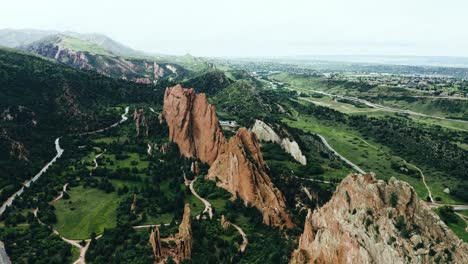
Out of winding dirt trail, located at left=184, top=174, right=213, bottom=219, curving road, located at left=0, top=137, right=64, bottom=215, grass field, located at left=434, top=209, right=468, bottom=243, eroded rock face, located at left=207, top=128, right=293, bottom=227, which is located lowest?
grass field, located at left=434, top=209, right=468, bottom=243

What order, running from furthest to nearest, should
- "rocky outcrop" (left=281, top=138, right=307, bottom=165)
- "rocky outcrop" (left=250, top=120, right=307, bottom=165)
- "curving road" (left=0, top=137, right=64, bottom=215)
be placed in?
1. "rocky outcrop" (left=250, top=120, right=307, bottom=165)
2. "rocky outcrop" (left=281, top=138, right=307, bottom=165)
3. "curving road" (left=0, top=137, right=64, bottom=215)

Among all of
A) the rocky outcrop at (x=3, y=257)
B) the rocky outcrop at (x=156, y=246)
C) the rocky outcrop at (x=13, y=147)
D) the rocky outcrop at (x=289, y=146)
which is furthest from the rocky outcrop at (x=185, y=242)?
the rocky outcrop at (x=13, y=147)

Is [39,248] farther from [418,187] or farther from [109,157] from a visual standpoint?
[418,187]

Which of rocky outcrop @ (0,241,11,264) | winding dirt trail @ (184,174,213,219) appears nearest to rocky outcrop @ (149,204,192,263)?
winding dirt trail @ (184,174,213,219)

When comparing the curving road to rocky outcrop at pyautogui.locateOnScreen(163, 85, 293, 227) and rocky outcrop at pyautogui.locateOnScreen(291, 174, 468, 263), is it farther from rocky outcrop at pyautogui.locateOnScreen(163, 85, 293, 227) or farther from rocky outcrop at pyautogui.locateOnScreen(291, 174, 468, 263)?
rocky outcrop at pyautogui.locateOnScreen(291, 174, 468, 263)

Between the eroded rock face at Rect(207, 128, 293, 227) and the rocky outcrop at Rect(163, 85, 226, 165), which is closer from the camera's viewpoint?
the eroded rock face at Rect(207, 128, 293, 227)

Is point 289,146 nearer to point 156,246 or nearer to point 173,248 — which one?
point 173,248

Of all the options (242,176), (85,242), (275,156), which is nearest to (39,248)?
(85,242)

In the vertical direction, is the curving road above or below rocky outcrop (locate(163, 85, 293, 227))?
below
